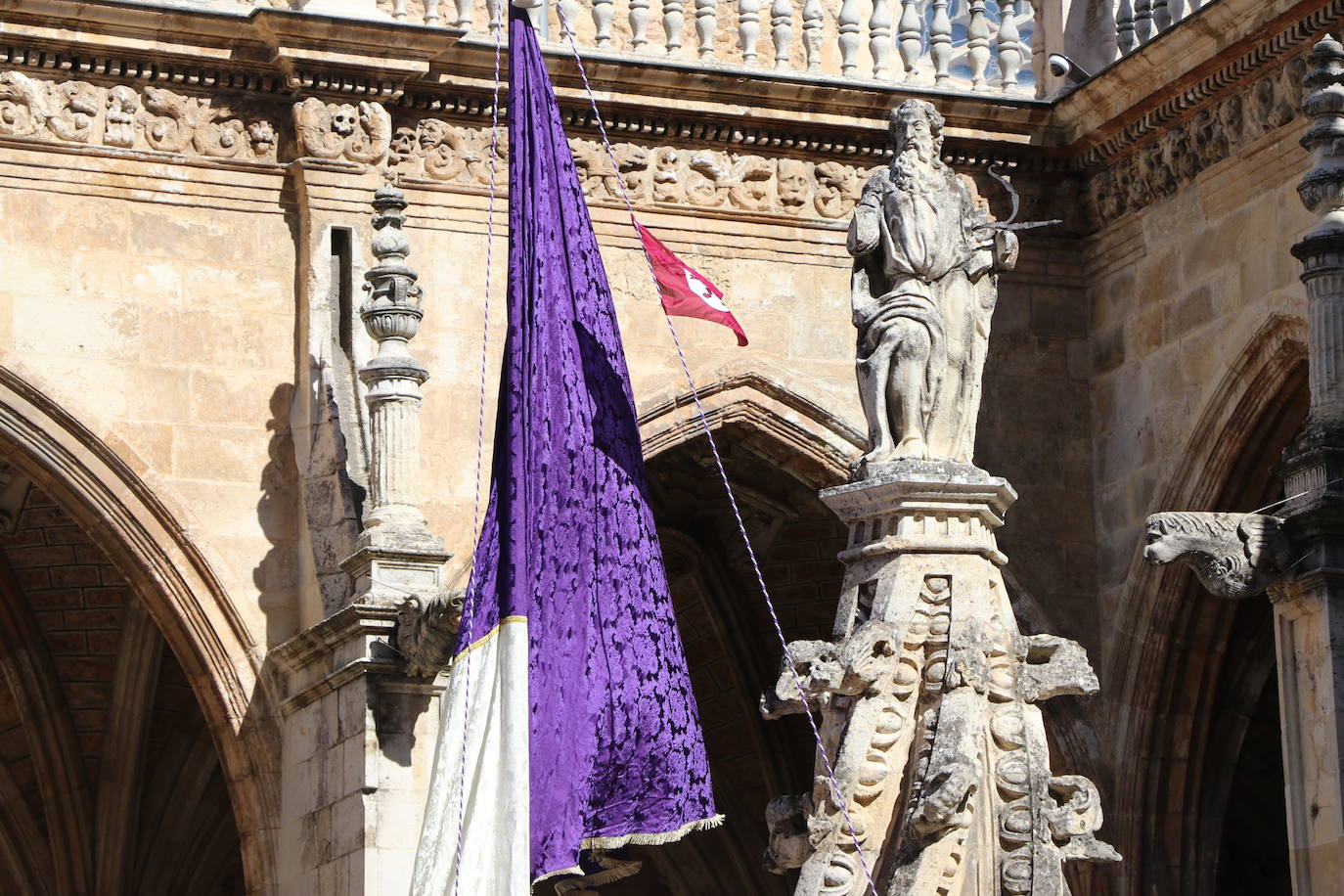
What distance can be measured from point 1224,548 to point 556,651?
1962 millimetres

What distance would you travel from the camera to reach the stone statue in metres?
7.97

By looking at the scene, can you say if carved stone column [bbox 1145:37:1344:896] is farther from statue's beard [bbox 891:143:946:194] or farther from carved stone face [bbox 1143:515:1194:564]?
statue's beard [bbox 891:143:946:194]

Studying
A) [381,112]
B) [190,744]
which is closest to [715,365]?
[381,112]

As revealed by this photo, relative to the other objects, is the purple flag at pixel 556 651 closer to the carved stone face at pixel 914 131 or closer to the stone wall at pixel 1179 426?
the carved stone face at pixel 914 131

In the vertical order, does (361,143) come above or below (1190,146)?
below

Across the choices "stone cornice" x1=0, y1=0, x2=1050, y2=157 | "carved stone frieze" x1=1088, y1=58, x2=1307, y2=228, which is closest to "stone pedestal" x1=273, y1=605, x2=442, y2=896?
"stone cornice" x1=0, y1=0, x2=1050, y2=157

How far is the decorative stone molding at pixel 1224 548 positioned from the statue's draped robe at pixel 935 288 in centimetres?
107

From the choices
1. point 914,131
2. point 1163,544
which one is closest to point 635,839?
point 1163,544

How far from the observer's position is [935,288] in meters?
8.14

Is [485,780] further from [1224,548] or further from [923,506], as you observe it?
[1224,548]

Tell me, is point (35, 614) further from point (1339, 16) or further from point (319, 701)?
point (1339, 16)

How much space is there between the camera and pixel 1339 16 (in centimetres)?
1322

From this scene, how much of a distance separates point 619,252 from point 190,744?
4.22 meters

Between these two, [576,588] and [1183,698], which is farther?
[1183,698]
